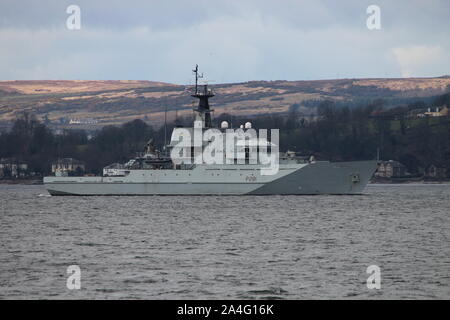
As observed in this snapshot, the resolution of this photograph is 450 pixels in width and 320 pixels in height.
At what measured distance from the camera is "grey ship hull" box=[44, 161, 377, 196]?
66875mm

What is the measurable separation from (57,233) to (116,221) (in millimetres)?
6944

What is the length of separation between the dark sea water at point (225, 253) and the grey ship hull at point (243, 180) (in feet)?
30.2

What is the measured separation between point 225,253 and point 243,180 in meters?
34.4

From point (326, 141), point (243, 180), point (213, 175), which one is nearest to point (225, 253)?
point (243, 180)

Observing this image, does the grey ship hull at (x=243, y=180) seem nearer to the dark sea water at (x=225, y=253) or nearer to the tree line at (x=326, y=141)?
the dark sea water at (x=225, y=253)

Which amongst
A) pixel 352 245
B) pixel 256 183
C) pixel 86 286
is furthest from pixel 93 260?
pixel 256 183

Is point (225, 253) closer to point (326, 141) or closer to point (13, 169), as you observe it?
point (326, 141)

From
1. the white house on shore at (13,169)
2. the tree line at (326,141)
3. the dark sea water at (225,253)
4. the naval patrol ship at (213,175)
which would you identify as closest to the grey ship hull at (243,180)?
the naval patrol ship at (213,175)

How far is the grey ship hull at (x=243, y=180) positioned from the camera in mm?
66875

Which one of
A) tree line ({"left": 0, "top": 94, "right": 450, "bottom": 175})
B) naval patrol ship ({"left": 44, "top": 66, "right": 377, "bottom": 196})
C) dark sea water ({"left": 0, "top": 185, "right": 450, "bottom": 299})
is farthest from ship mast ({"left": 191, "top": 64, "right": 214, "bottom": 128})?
tree line ({"left": 0, "top": 94, "right": 450, "bottom": 175})

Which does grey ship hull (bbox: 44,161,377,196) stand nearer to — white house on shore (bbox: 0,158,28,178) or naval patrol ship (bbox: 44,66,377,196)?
naval patrol ship (bbox: 44,66,377,196)

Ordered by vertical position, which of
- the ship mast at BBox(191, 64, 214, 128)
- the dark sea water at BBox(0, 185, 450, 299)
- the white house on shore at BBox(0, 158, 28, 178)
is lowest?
the white house on shore at BBox(0, 158, 28, 178)

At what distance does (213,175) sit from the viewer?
223ft
